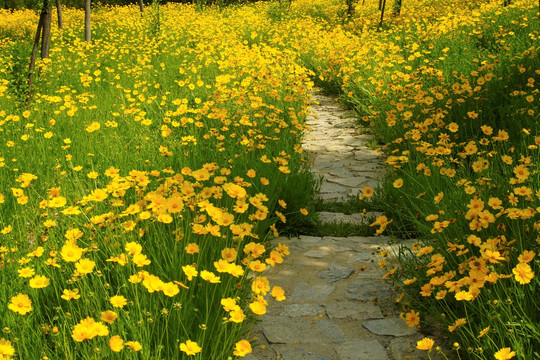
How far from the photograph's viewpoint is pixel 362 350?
98.9 inches

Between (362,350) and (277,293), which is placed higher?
(277,293)

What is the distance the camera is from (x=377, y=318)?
2.78 meters

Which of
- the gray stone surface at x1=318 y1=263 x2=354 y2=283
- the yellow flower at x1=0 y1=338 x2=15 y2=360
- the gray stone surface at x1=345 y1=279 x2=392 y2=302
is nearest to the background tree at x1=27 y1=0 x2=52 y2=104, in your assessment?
the gray stone surface at x1=318 y1=263 x2=354 y2=283

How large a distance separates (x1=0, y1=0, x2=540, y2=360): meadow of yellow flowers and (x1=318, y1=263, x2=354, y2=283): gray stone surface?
0.29 m

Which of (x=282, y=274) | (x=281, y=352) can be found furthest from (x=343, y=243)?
(x=281, y=352)

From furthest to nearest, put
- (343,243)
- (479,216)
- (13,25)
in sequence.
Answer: (13,25)
(343,243)
(479,216)

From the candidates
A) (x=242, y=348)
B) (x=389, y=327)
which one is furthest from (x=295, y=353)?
(x=242, y=348)

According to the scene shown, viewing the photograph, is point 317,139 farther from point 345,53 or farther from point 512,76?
point 345,53

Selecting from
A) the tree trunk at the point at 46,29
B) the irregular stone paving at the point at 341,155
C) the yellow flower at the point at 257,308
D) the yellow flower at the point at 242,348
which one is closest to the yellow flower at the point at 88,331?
the yellow flower at the point at 242,348

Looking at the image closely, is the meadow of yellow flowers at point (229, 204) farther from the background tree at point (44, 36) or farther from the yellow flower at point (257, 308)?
the background tree at point (44, 36)

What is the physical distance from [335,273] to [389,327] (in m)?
0.67

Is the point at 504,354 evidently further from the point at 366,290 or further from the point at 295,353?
the point at 366,290

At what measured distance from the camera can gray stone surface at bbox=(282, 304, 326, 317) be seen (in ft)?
9.37

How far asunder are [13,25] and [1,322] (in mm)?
21506
